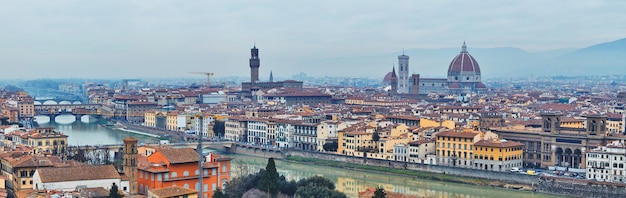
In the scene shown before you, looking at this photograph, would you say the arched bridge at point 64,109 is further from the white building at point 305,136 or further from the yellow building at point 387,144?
the yellow building at point 387,144

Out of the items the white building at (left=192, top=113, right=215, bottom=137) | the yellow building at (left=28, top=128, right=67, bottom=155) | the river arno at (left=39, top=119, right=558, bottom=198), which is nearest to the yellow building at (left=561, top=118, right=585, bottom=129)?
the river arno at (left=39, top=119, right=558, bottom=198)

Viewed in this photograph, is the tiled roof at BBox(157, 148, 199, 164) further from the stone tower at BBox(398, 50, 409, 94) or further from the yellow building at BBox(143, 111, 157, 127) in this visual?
the stone tower at BBox(398, 50, 409, 94)

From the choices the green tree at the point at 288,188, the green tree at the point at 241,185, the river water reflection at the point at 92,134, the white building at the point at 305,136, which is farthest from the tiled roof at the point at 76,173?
the river water reflection at the point at 92,134

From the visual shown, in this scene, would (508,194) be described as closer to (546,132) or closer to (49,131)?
(546,132)

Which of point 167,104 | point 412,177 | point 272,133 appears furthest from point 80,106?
point 412,177

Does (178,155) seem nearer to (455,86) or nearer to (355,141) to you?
(355,141)
